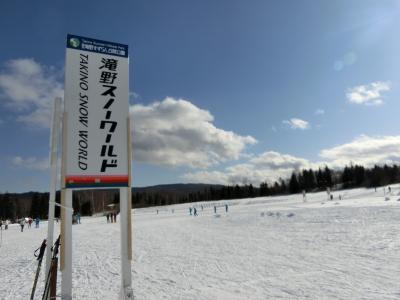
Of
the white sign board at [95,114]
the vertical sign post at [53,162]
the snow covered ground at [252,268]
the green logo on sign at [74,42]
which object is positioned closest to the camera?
the vertical sign post at [53,162]

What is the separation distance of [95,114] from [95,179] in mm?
1055

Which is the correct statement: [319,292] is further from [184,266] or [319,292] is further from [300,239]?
[300,239]

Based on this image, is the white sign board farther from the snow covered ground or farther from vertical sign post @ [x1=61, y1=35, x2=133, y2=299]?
the snow covered ground

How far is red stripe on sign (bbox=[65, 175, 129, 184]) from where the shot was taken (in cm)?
528

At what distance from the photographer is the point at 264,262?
11008 millimetres

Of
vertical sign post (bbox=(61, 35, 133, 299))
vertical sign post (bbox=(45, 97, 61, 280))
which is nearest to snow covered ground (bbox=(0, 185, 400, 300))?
vertical sign post (bbox=(61, 35, 133, 299))

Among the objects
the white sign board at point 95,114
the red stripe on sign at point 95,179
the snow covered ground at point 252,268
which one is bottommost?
the snow covered ground at point 252,268

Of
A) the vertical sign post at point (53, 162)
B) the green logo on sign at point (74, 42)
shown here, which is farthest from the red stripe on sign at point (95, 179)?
the green logo on sign at point (74, 42)

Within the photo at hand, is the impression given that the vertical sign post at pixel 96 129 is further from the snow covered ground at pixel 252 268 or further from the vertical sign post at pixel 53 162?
the snow covered ground at pixel 252 268

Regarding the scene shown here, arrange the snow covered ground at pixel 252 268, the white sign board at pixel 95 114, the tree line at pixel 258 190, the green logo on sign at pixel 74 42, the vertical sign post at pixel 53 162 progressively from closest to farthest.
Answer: the vertical sign post at pixel 53 162
the white sign board at pixel 95 114
the green logo on sign at pixel 74 42
the snow covered ground at pixel 252 268
the tree line at pixel 258 190

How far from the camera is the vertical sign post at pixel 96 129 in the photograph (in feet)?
17.4

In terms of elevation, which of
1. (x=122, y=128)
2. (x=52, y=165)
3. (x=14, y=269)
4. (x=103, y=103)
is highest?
(x=103, y=103)

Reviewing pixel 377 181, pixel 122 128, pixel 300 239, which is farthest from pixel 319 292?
pixel 377 181

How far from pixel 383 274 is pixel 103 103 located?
7.73m
